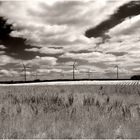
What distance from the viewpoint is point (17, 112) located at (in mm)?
8273

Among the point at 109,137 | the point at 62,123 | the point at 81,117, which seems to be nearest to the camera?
the point at 109,137

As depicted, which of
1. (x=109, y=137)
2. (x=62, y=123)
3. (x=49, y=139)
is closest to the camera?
(x=49, y=139)

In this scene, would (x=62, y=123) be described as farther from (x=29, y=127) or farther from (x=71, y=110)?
(x=71, y=110)

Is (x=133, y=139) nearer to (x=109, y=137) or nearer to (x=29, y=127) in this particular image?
(x=109, y=137)

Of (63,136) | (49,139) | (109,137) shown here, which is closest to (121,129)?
(109,137)

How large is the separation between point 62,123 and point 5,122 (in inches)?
53.1

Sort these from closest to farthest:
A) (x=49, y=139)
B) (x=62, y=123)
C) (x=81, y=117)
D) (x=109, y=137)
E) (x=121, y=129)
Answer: (x=49, y=139), (x=109, y=137), (x=121, y=129), (x=62, y=123), (x=81, y=117)

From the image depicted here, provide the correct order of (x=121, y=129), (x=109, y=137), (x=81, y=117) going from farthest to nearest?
(x=81, y=117)
(x=121, y=129)
(x=109, y=137)

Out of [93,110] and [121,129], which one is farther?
[93,110]

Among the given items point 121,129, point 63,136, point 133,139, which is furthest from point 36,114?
point 133,139

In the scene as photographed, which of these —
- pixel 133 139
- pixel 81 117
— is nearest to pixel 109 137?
pixel 133 139

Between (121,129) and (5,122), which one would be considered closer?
(121,129)

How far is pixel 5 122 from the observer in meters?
7.05

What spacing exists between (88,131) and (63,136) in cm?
59
